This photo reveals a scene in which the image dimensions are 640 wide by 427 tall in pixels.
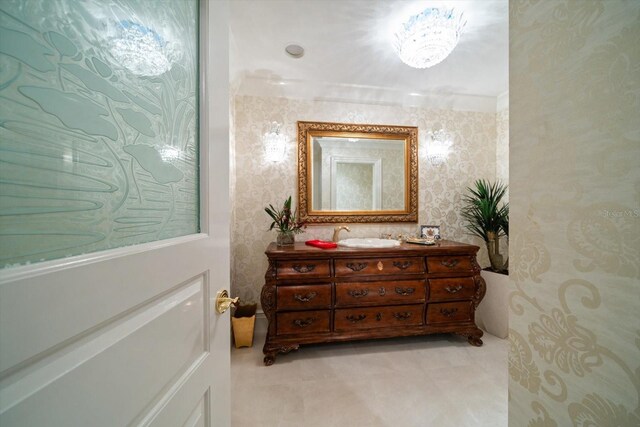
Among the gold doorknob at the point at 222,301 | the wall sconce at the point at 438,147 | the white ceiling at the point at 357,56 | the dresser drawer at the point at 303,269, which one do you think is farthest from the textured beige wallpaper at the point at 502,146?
the gold doorknob at the point at 222,301

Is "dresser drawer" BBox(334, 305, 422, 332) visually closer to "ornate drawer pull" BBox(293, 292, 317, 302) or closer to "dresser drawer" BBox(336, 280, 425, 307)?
"dresser drawer" BBox(336, 280, 425, 307)

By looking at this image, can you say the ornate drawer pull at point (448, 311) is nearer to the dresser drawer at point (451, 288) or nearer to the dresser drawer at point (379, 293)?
the dresser drawer at point (451, 288)

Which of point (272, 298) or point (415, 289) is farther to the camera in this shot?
point (415, 289)

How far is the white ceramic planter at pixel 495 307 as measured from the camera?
2.01 m

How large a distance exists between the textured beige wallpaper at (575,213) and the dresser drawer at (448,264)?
4.65ft

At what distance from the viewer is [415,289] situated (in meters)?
1.82

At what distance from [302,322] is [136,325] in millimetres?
1450

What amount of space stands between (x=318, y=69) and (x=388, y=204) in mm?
1475

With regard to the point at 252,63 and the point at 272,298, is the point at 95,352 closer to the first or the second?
the point at 272,298

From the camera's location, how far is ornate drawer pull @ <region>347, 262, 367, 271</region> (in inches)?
69.4

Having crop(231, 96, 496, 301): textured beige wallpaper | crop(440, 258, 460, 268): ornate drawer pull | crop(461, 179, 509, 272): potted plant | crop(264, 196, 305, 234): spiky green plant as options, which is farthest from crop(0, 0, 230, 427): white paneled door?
crop(461, 179, 509, 272): potted plant

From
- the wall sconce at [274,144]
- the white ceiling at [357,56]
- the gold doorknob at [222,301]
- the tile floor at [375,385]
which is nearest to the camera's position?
the gold doorknob at [222,301]

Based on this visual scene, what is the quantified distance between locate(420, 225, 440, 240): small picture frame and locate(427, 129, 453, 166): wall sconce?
711mm

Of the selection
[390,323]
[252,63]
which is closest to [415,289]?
[390,323]
